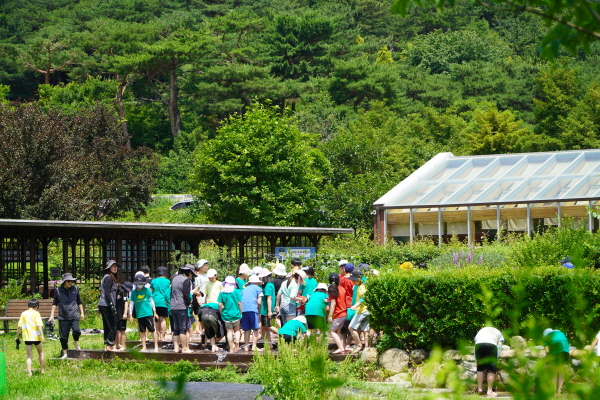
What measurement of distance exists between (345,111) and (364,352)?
1717 inches

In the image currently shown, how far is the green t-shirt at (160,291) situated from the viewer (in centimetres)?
1406

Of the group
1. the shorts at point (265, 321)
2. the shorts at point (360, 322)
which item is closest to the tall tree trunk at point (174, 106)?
the shorts at point (265, 321)

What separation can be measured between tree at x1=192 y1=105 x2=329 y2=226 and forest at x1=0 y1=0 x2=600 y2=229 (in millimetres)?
68

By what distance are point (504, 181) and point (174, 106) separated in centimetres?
3553

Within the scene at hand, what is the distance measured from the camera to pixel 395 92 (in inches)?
2296

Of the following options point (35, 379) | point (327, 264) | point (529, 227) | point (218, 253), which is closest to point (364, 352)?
point (35, 379)

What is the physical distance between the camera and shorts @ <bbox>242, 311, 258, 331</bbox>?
13461mm

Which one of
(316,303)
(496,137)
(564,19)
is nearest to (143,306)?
(316,303)

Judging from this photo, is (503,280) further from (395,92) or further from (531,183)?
(395,92)

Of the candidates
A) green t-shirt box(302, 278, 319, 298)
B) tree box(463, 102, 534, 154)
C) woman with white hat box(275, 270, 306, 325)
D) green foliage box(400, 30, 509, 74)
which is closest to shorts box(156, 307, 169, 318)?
woman with white hat box(275, 270, 306, 325)

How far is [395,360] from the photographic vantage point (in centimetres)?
1286

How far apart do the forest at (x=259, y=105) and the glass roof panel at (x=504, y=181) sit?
4244 millimetres

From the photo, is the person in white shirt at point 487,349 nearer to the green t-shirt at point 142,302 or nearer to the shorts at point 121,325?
the green t-shirt at point 142,302

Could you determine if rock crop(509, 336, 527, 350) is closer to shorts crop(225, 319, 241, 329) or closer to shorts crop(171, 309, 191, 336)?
shorts crop(225, 319, 241, 329)
